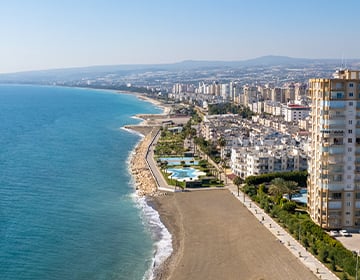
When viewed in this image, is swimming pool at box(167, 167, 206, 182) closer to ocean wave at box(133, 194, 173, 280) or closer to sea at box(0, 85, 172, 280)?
sea at box(0, 85, 172, 280)

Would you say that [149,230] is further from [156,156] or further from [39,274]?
[156,156]

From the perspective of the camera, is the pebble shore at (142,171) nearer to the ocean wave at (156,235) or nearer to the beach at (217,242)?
Answer: the beach at (217,242)

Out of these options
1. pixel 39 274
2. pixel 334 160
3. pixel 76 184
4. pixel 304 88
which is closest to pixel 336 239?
pixel 334 160

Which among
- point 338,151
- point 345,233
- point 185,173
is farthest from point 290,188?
point 185,173

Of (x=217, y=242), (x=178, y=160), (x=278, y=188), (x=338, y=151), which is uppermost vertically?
(x=338, y=151)

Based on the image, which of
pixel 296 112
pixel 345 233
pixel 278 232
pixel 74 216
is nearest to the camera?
pixel 345 233

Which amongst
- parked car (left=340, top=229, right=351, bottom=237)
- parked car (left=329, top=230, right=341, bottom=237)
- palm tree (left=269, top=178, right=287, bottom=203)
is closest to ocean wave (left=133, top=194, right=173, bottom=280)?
palm tree (left=269, top=178, right=287, bottom=203)

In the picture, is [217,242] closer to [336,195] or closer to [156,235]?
[156,235]

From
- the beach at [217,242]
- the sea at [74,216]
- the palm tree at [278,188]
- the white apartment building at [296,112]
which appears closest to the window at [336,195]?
the beach at [217,242]
